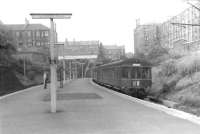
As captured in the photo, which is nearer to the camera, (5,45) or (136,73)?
(136,73)

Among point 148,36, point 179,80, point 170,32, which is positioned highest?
point 170,32

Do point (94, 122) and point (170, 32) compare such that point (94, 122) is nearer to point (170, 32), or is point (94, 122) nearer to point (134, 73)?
point (134, 73)

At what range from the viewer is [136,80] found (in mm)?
20516

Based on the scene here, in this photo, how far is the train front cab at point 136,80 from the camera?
66.3 ft

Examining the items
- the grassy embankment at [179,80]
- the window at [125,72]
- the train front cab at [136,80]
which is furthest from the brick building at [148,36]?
the window at [125,72]

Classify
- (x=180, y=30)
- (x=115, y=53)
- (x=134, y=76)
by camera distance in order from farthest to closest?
(x=115, y=53), (x=180, y=30), (x=134, y=76)

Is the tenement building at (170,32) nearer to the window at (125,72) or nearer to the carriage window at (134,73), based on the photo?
the carriage window at (134,73)

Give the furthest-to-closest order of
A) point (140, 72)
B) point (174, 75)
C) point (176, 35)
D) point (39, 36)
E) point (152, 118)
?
point (39, 36) → point (176, 35) → point (174, 75) → point (140, 72) → point (152, 118)

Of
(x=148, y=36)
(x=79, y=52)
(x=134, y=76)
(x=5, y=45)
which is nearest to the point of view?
(x=134, y=76)

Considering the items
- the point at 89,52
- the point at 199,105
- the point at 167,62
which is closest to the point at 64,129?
the point at 199,105

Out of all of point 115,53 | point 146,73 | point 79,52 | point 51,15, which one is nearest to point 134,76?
point 146,73

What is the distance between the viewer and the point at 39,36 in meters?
98.8

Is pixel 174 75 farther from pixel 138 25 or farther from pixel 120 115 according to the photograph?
pixel 138 25

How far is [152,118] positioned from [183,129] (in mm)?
1800
